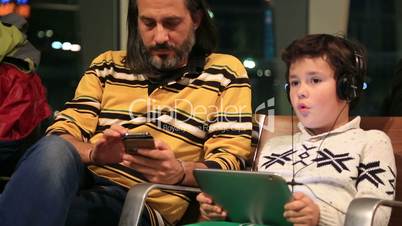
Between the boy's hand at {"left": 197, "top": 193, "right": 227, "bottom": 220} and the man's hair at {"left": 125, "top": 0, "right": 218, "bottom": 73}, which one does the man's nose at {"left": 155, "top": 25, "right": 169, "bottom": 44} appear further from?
the boy's hand at {"left": 197, "top": 193, "right": 227, "bottom": 220}

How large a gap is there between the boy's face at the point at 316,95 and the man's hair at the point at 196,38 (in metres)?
0.43

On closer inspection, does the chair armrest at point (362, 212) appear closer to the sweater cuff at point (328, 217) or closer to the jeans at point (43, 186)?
the sweater cuff at point (328, 217)

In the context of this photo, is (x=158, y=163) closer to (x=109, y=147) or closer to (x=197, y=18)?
(x=109, y=147)

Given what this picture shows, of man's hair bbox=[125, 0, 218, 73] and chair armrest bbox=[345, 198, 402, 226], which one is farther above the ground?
man's hair bbox=[125, 0, 218, 73]

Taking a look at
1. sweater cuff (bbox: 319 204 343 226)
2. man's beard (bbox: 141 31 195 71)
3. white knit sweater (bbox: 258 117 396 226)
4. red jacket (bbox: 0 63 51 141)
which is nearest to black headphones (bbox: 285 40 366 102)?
white knit sweater (bbox: 258 117 396 226)

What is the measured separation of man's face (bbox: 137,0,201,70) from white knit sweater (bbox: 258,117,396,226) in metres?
0.47

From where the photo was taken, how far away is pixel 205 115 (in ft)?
6.93

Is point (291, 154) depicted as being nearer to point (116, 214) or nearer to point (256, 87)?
point (116, 214)

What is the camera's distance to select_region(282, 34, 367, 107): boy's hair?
6.05 feet

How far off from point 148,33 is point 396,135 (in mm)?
815

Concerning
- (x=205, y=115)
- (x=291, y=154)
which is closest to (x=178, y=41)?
(x=205, y=115)

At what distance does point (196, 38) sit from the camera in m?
2.28

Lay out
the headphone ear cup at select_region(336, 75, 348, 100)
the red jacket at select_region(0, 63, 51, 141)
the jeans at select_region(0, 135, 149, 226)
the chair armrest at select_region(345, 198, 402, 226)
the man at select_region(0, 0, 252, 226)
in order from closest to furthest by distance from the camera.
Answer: the chair armrest at select_region(345, 198, 402, 226)
the jeans at select_region(0, 135, 149, 226)
the headphone ear cup at select_region(336, 75, 348, 100)
the man at select_region(0, 0, 252, 226)
the red jacket at select_region(0, 63, 51, 141)

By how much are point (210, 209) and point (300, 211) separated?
306 millimetres
